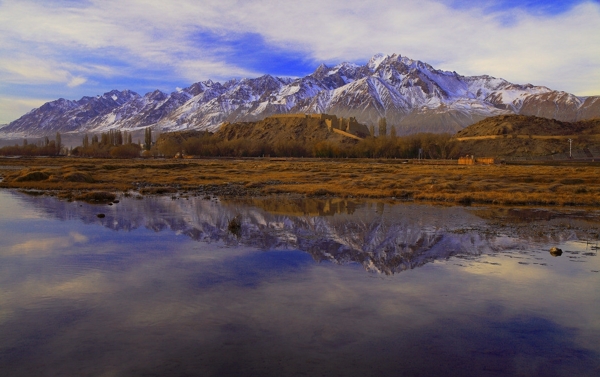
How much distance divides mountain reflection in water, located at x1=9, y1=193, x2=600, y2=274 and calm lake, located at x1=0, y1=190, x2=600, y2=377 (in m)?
0.13

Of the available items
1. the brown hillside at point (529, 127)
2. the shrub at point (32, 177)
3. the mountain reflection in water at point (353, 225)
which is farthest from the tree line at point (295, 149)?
the mountain reflection in water at point (353, 225)

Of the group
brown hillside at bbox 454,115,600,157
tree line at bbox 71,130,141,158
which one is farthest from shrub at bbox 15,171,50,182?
brown hillside at bbox 454,115,600,157

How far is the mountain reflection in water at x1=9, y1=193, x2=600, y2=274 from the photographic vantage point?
14.0 meters

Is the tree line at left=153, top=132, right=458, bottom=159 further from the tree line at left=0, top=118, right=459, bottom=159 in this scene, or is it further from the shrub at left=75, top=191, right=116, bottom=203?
the shrub at left=75, top=191, right=116, bottom=203

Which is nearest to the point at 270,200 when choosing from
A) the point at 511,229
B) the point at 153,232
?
the point at 153,232

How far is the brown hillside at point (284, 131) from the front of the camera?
15500cm

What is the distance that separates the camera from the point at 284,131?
16962cm

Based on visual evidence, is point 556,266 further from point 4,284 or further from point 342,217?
point 4,284

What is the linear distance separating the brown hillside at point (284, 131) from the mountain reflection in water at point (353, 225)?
120m

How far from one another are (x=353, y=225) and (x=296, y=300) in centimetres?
934

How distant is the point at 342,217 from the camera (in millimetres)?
20672

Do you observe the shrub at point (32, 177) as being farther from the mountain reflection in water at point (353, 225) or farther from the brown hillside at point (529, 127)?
the brown hillside at point (529, 127)

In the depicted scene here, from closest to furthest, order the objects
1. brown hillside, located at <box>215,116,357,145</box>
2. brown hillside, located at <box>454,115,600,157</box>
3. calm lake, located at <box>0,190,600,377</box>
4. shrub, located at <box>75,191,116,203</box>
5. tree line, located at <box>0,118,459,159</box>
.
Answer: calm lake, located at <box>0,190,600,377</box> < shrub, located at <box>75,191,116,203</box> < brown hillside, located at <box>454,115,600,157</box> < tree line, located at <box>0,118,459,159</box> < brown hillside, located at <box>215,116,357,145</box>

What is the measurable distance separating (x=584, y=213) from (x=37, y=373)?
2314cm
